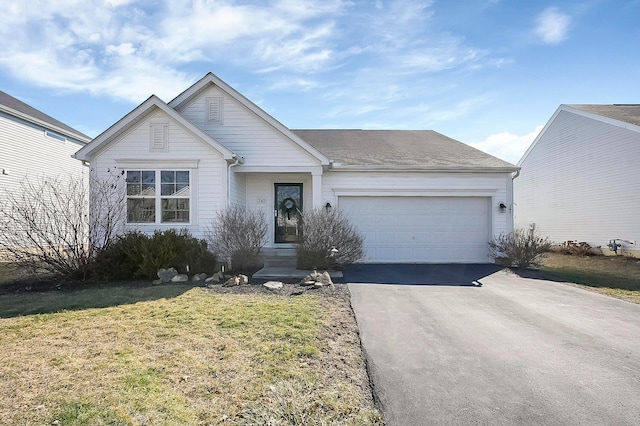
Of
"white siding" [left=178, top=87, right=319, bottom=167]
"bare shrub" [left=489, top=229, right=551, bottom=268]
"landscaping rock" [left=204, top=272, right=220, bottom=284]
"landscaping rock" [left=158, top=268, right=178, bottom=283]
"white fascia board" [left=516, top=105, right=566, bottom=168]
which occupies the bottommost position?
"landscaping rock" [left=204, top=272, right=220, bottom=284]

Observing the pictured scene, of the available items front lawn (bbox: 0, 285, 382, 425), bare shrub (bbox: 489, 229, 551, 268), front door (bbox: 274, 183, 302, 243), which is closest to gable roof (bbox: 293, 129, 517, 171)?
front door (bbox: 274, 183, 302, 243)

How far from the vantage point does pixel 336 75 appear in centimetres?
1326

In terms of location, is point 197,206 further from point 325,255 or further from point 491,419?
point 491,419

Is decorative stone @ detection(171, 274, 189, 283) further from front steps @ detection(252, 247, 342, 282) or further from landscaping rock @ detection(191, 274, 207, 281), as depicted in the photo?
front steps @ detection(252, 247, 342, 282)

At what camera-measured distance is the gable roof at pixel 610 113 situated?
16.3m

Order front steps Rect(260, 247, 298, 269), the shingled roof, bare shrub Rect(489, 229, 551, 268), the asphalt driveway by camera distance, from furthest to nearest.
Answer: the shingled roof, bare shrub Rect(489, 229, 551, 268), front steps Rect(260, 247, 298, 269), the asphalt driveway

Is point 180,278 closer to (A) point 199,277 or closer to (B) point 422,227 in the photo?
(A) point 199,277

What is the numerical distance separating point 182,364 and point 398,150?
13.4 m

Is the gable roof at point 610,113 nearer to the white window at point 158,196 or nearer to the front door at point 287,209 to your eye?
the front door at point 287,209

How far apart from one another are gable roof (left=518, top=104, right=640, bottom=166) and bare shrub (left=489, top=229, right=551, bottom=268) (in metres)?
7.19

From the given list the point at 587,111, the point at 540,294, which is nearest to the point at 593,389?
the point at 540,294

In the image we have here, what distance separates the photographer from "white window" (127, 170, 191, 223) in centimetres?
1215

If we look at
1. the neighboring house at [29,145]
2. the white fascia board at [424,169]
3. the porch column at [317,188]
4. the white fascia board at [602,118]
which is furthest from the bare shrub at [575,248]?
the neighboring house at [29,145]

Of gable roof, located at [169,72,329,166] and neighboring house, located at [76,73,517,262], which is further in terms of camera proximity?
gable roof, located at [169,72,329,166]
